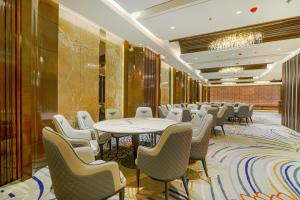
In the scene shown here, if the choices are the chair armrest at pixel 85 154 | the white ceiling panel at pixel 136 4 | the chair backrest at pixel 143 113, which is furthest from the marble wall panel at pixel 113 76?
the chair armrest at pixel 85 154

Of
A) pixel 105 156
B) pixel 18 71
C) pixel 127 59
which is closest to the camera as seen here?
pixel 18 71

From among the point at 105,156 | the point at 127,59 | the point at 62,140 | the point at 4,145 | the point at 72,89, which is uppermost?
the point at 127,59

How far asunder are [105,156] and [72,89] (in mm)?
1671

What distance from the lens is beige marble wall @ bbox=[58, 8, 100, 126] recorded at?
3.62 m

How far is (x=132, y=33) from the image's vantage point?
4.98 m

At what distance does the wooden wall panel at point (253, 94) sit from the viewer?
711 inches

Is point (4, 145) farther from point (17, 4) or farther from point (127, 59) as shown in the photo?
point (127, 59)

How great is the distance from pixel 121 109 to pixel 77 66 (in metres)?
2.19

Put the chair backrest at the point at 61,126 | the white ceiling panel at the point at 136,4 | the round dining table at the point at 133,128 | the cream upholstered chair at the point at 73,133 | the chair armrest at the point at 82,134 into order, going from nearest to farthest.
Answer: the round dining table at the point at 133,128 → the chair backrest at the point at 61,126 → the cream upholstered chair at the point at 73,133 → the chair armrest at the point at 82,134 → the white ceiling panel at the point at 136,4

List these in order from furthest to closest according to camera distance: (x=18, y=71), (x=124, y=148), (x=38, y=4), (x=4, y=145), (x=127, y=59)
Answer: (x=127, y=59) < (x=124, y=148) < (x=38, y=4) < (x=18, y=71) < (x=4, y=145)

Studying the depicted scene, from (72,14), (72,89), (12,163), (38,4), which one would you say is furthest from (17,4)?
(12,163)

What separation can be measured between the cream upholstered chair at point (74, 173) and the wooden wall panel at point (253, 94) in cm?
2081

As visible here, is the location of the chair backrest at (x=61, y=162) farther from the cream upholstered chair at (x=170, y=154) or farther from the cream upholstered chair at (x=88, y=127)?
the cream upholstered chair at (x=88, y=127)

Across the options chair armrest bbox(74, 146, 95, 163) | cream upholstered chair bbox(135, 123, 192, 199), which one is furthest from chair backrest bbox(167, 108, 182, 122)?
chair armrest bbox(74, 146, 95, 163)
